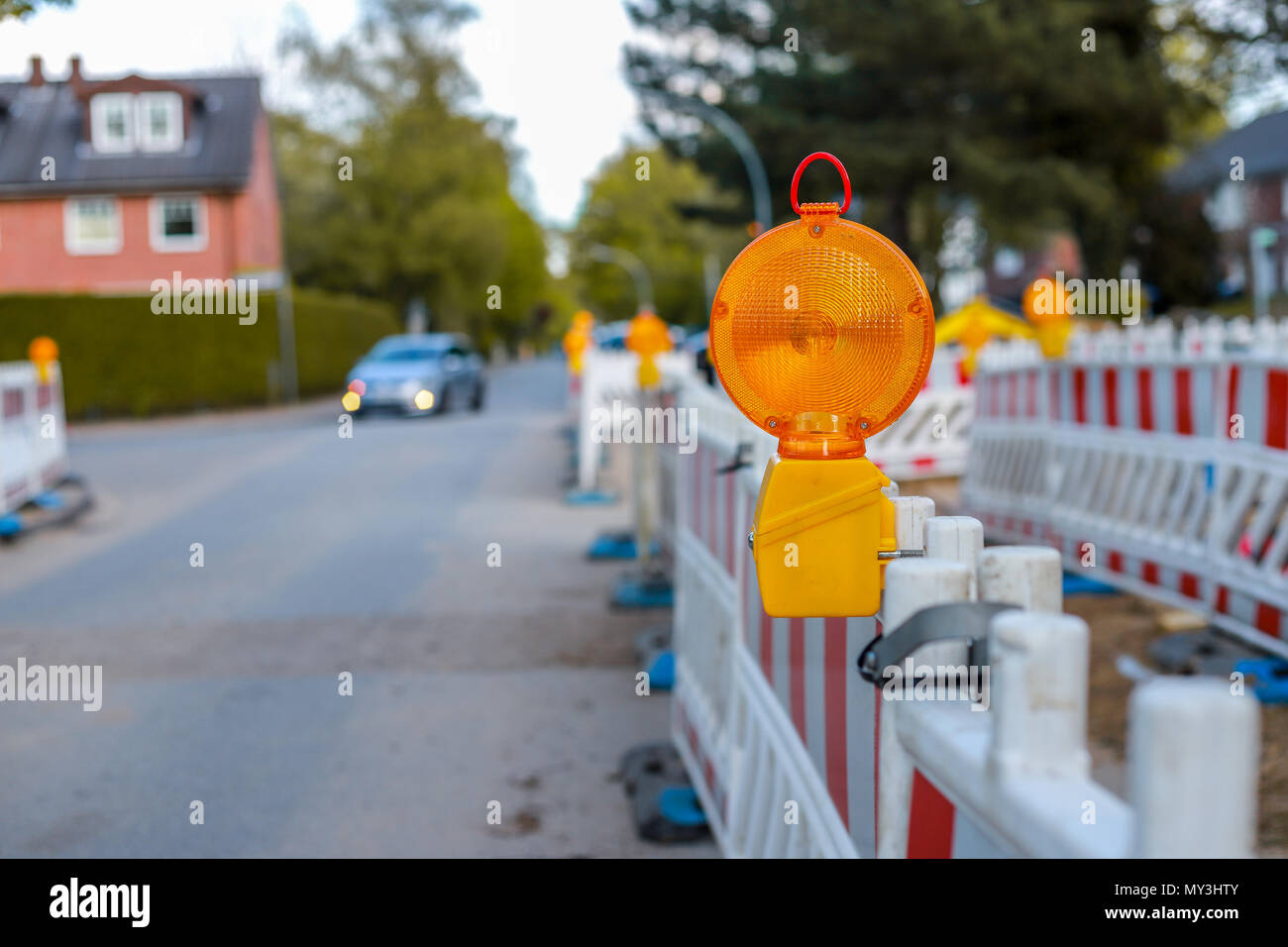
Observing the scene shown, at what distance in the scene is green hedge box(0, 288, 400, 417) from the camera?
97.3 feet

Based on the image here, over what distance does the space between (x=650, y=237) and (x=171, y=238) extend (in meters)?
51.0

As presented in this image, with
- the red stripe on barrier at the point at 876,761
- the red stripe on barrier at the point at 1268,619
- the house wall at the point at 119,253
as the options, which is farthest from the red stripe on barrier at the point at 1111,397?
the house wall at the point at 119,253

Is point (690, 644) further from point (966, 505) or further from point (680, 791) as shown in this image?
point (966, 505)

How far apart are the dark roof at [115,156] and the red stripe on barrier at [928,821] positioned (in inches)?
1495

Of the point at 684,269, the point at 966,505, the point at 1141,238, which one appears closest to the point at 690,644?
the point at 966,505

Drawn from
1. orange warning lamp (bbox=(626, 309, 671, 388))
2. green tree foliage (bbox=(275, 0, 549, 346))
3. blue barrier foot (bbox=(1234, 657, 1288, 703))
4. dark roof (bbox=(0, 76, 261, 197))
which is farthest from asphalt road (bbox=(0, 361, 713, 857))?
green tree foliage (bbox=(275, 0, 549, 346))

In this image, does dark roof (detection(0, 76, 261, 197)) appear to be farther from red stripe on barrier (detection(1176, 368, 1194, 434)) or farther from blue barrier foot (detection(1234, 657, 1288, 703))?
blue barrier foot (detection(1234, 657, 1288, 703))

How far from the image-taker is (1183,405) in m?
7.35

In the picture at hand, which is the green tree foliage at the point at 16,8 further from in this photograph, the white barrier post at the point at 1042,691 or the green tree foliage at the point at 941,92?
the green tree foliage at the point at 941,92

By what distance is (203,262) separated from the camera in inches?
1524

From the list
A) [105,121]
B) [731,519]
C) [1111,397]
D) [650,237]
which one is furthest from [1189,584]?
[650,237]

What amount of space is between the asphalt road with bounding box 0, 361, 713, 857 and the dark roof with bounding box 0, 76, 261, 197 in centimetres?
2570

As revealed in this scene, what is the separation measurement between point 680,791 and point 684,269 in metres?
78.5
